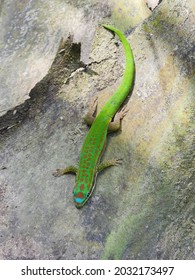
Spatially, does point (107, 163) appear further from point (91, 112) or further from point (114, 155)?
point (91, 112)

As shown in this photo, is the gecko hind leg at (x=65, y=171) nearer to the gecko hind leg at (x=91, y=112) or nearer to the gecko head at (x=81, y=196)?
the gecko head at (x=81, y=196)

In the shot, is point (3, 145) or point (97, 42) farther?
point (97, 42)

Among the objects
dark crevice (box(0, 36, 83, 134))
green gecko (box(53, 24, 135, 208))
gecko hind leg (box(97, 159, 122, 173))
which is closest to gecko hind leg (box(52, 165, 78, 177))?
green gecko (box(53, 24, 135, 208))

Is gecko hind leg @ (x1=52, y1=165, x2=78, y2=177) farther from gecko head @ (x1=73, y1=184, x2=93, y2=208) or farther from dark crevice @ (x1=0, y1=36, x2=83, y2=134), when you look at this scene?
dark crevice @ (x1=0, y1=36, x2=83, y2=134)

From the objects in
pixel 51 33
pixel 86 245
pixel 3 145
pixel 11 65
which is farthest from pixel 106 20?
pixel 86 245

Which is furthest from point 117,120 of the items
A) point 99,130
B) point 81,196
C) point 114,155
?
point 81,196

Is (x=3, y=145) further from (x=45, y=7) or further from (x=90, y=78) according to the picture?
(x=45, y=7)

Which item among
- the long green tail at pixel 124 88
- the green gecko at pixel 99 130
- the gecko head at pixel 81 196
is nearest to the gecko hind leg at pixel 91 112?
the green gecko at pixel 99 130
